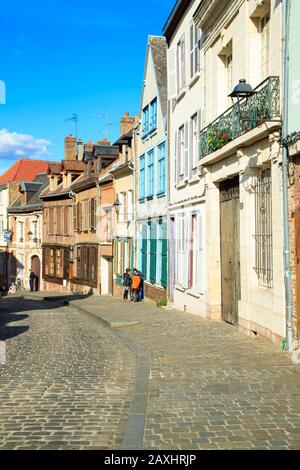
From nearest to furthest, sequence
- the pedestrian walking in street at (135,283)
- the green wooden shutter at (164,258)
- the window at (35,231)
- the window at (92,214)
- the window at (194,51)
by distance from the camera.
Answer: the window at (194,51) < the green wooden shutter at (164,258) < the pedestrian walking in street at (135,283) < the window at (92,214) < the window at (35,231)

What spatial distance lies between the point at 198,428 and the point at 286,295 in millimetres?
4130

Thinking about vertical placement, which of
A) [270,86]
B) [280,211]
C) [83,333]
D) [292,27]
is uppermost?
[292,27]

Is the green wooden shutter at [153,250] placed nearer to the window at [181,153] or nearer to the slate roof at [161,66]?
the window at [181,153]

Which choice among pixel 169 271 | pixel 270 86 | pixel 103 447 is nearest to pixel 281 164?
pixel 270 86

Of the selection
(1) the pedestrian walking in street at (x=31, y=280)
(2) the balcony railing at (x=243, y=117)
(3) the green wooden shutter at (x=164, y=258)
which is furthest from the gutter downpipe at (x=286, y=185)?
(1) the pedestrian walking in street at (x=31, y=280)

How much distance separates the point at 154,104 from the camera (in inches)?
886

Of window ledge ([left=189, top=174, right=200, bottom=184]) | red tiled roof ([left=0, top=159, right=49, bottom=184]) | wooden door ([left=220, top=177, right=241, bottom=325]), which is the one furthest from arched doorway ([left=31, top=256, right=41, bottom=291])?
wooden door ([left=220, top=177, right=241, bottom=325])

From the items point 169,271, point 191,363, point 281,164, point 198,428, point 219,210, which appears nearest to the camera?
point 198,428

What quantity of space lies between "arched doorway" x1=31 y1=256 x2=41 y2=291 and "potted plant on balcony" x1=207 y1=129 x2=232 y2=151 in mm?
31697

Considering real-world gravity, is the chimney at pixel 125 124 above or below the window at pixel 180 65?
above

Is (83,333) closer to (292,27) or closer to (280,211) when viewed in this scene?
(280,211)

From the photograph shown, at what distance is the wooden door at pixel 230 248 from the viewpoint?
497 inches

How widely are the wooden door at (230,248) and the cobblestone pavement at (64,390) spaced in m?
2.91

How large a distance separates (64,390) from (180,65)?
1335 cm
